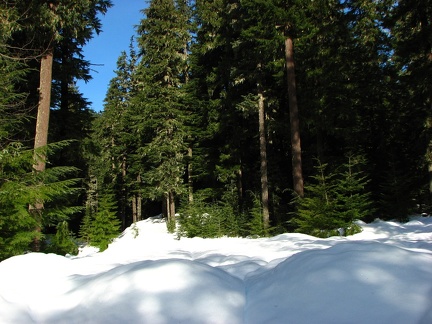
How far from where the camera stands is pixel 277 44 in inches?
489

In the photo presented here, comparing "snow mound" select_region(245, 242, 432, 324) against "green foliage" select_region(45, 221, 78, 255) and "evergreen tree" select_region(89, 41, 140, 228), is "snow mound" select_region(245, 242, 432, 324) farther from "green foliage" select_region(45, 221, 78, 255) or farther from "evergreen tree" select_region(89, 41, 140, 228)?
"evergreen tree" select_region(89, 41, 140, 228)

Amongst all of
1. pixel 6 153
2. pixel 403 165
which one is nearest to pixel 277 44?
pixel 403 165

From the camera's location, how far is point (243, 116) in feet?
56.5

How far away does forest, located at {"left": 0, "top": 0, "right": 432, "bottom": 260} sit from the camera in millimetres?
9223

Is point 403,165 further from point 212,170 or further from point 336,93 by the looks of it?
point 212,170

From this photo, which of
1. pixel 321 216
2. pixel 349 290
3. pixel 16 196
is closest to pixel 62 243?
pixel 16 196

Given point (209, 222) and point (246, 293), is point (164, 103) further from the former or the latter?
point (246, 293)

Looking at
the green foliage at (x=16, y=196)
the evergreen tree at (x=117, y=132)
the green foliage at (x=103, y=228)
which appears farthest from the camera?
the evergreen tree at (x=117, y=132)

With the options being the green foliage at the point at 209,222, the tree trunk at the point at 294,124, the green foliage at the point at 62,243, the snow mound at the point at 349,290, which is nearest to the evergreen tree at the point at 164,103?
the green foliage at the point at 209,222

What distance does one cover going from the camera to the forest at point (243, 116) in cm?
922

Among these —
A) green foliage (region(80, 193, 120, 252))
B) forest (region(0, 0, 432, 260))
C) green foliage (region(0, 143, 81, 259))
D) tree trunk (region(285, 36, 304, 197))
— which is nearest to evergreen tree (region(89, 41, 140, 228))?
forest (region(0, 0, 432, 260))

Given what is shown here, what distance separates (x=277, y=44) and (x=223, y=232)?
27.3 ft

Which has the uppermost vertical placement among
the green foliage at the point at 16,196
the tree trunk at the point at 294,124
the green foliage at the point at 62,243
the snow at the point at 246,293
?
the tree trunk at the point at 294,124

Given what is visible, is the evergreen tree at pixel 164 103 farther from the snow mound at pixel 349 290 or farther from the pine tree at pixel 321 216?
the snow mound at pixel 349 290
